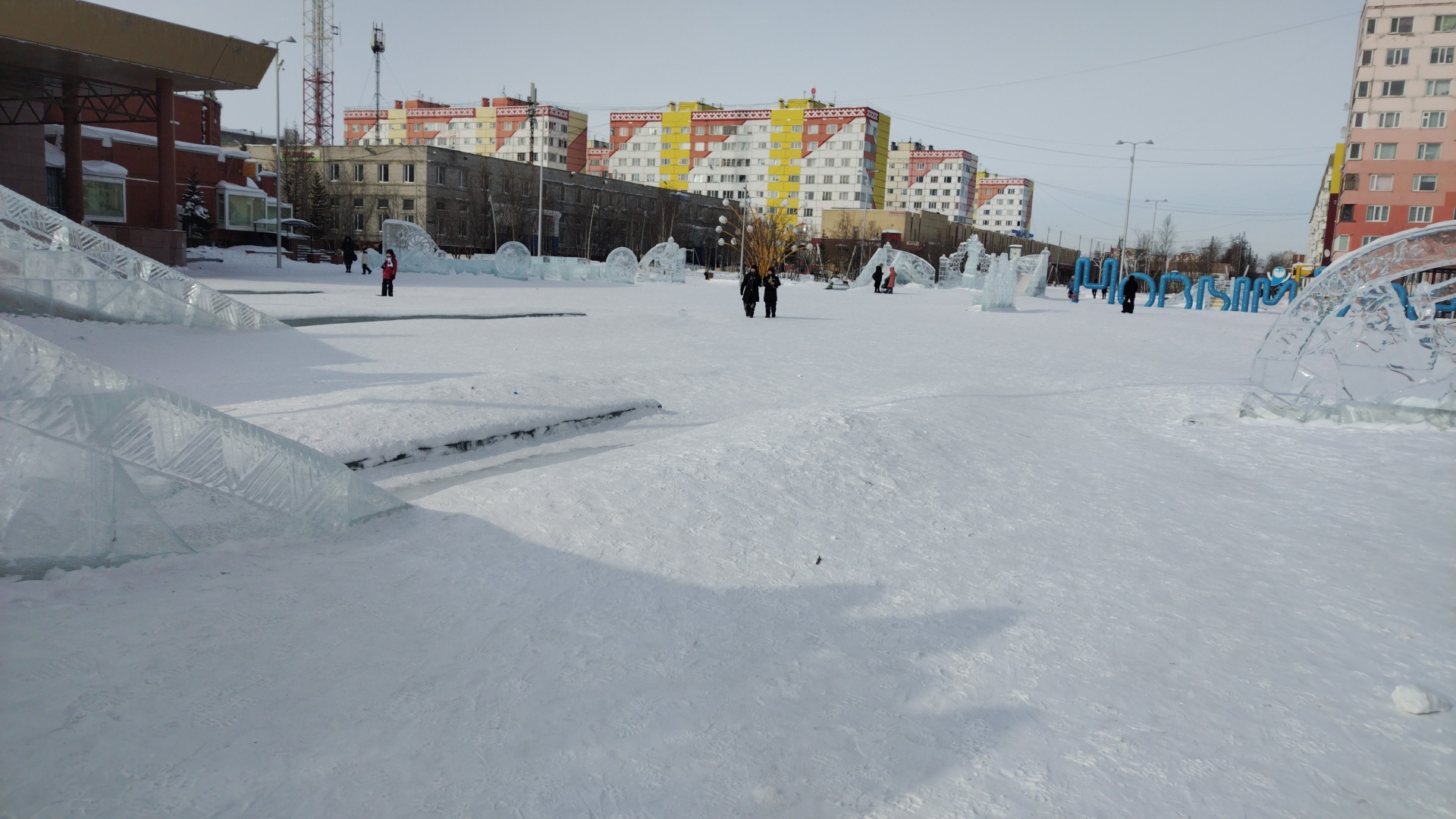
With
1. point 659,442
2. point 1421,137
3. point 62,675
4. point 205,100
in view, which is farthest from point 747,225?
point 62,675

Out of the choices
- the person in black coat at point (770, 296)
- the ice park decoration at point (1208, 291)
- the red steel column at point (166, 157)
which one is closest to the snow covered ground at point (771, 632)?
the person in black coat at point (770, 296)

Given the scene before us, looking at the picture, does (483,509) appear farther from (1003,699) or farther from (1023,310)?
(1023,310)

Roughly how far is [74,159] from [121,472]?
32968mm

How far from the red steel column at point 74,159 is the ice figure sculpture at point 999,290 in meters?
30.6

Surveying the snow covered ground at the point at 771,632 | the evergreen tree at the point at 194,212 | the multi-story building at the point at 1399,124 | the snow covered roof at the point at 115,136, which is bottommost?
the snow covered ground at the point at 771,632

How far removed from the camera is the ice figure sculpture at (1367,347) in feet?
32.9

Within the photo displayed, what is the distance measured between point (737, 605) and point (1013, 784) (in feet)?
6.27

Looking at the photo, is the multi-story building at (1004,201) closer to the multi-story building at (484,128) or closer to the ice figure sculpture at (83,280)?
the multi-story building at (484,128)

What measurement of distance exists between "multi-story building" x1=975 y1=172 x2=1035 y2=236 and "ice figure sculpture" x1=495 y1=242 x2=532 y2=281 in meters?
123

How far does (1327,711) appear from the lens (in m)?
4.12

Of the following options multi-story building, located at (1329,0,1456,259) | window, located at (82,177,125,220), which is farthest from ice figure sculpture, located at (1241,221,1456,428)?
multi-story building, located at (1329,0,1456,259)

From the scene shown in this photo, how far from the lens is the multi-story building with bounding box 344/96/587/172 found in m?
105

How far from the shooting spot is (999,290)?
104ft

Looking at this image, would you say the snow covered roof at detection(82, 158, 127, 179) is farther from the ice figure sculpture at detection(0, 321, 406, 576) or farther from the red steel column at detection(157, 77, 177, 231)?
the ice figure sculpture at detection(0, 321, 406, 576)
